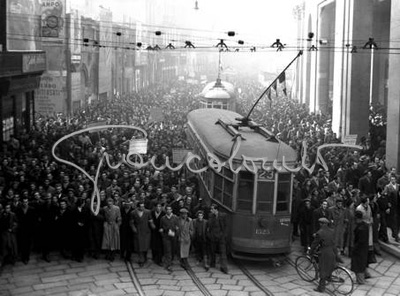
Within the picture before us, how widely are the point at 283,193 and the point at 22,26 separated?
33966 millimetres

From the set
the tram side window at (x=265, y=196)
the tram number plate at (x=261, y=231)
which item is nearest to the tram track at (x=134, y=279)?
the tram number plate at (x=261, y=231)

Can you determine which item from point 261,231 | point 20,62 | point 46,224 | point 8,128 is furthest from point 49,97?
point 261,231

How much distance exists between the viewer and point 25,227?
13.6m

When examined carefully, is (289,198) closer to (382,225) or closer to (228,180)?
(228,180)

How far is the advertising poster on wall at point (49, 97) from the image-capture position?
36.7 meters

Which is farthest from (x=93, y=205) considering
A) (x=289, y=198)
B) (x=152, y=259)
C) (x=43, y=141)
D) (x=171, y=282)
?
(x=43, y=141)

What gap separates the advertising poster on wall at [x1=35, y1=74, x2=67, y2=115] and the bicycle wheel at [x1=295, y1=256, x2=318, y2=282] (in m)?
25.2

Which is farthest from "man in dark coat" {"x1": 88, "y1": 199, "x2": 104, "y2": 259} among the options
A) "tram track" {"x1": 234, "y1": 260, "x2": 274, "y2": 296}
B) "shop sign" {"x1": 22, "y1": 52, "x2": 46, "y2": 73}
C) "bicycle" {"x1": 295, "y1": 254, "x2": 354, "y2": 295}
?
"shop sign" {"x1": 22, "y1": 52, "x2": 46, "y2": 73}

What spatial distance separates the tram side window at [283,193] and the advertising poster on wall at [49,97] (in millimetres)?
25082

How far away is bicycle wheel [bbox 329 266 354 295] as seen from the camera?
39.1ft

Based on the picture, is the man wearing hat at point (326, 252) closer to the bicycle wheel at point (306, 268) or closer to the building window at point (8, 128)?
the bicycle wheel at point (306, 268)

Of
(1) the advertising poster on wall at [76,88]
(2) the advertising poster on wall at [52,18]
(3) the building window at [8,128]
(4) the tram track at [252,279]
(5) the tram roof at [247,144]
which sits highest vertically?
(2) the advertising poster on wall at [52,18]

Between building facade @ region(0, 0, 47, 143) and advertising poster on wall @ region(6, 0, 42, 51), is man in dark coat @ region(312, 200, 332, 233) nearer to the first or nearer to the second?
building facade @ region(0, 0, 47, 143)

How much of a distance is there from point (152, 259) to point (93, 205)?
1.85 meters
